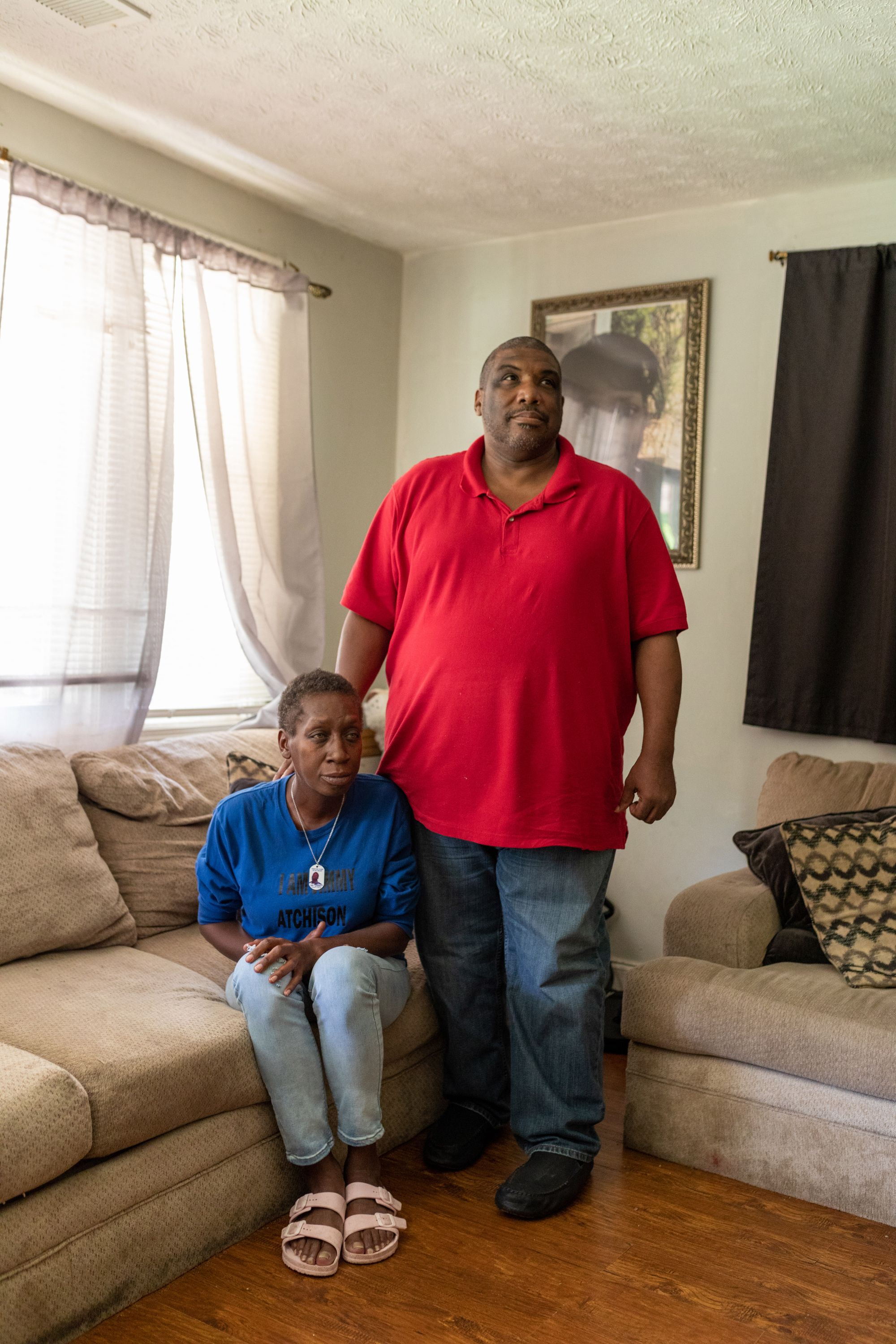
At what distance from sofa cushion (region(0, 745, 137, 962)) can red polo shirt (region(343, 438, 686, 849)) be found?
73 cm

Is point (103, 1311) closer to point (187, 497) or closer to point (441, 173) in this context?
point (187, 497)

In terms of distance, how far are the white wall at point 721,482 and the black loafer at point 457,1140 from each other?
141 centimetres

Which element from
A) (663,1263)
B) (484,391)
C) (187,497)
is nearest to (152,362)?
(187,497)

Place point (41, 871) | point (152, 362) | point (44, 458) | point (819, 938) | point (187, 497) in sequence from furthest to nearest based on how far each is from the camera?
1. point (187, 497)
2. point (152, 362)
3. point (44, 458)
4. point (819, 938)
5. point (41, 871)

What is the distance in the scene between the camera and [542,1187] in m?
2.12

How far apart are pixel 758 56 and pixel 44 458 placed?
75.6 inches

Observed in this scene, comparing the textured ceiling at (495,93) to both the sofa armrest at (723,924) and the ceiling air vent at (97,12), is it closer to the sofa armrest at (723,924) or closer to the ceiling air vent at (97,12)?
Result: the ceiling air vent at (97,12)

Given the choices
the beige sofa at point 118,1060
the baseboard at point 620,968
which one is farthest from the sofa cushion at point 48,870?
the baseboard at point 620,968

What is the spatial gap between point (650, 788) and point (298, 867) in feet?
2.23

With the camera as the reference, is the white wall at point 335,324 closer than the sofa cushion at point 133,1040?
No

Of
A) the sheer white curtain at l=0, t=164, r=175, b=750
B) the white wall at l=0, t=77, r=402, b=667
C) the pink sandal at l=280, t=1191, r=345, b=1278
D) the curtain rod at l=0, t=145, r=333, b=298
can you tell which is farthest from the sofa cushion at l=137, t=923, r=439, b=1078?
the curtain rod at l=0, t=145, r=333, b=298

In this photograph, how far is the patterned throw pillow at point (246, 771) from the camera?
9.36 feet

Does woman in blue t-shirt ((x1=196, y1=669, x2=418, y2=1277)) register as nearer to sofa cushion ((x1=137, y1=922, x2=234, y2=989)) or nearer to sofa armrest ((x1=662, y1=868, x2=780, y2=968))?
sofa cushion ((x1=137, y1=922, x2=234, y2=989))

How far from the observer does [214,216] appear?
3.42 m
